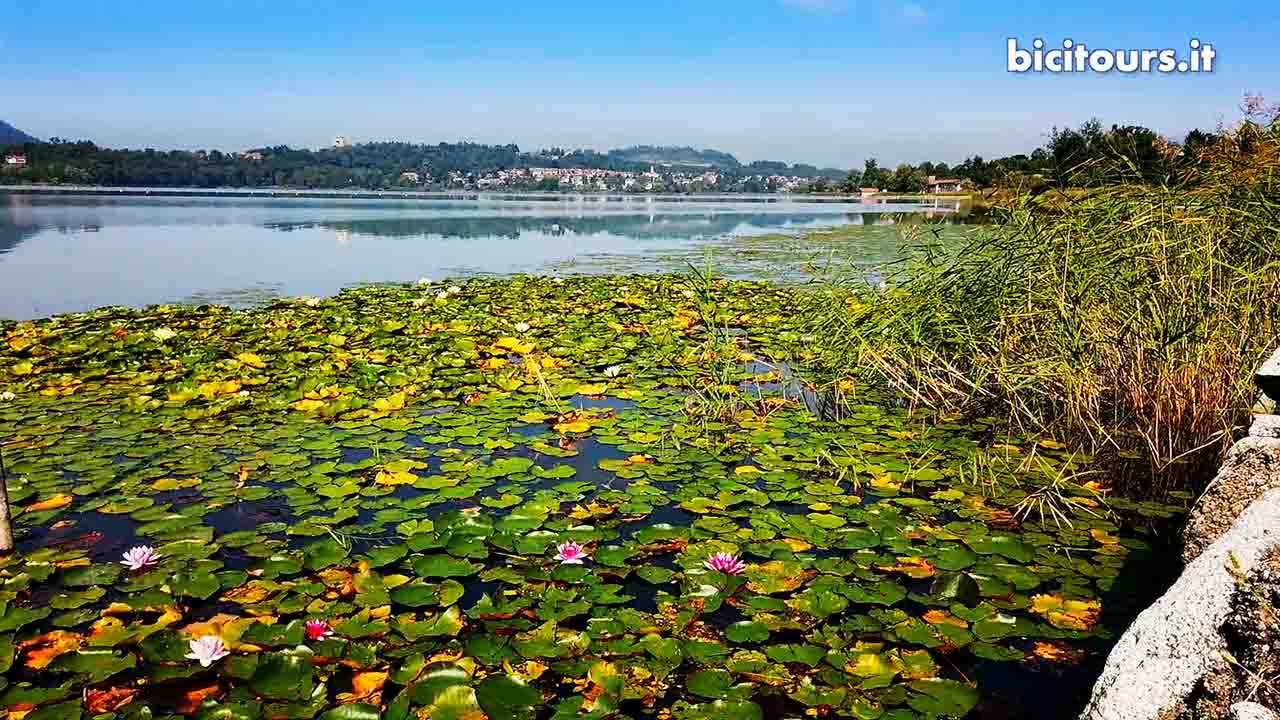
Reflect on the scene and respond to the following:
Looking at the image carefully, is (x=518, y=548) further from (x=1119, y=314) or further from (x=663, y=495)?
(x=1119, y=314)

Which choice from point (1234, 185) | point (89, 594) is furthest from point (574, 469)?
point (1234, 185)

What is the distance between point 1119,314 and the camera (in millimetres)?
3826

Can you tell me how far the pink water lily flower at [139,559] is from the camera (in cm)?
246

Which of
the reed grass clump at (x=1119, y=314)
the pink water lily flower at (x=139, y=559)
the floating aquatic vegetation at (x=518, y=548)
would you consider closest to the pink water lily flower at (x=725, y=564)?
the floating aquatic vegetation at (x=518, y=548)

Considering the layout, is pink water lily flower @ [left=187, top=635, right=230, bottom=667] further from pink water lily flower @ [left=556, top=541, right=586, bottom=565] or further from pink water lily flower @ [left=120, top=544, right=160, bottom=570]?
pink water lily flower @ [left=556, top=541, right=586, bottom=565]

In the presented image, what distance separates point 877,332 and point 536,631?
2.93m

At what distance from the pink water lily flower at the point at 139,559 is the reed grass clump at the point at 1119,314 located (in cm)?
333

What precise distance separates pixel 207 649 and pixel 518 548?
3.19ft

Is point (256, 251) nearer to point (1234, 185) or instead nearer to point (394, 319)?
point (394, 319)

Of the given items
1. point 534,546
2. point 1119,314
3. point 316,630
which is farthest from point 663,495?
point 1119,314

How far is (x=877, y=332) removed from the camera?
448 centimetres

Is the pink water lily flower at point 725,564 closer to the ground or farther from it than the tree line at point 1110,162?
closer to the ground

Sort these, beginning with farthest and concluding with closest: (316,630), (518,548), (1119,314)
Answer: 1. (1119,314)
2. (518,548)
3. (316,630)

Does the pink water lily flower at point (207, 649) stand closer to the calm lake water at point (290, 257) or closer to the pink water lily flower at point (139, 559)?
the pink water lily flower at point (139, 559)
